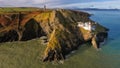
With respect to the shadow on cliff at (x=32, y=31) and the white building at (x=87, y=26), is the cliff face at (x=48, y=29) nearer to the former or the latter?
the shadow on cliff at (x=32, y=31)

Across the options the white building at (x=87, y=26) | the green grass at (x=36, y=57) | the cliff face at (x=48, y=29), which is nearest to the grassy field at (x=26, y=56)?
the green grass at (x=36, y=57)

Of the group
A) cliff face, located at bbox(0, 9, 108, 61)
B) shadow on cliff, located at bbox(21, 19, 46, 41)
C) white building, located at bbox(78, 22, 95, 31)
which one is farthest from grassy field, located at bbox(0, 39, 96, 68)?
white building, located at bbox(78, 22, 95, 31)

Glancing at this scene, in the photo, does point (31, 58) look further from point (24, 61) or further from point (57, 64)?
point (57, 64)

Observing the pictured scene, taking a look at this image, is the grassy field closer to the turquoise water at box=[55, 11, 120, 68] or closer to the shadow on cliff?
the turquoise water at box=[55, 11, 120, 68]

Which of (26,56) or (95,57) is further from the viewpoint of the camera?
(95,57)

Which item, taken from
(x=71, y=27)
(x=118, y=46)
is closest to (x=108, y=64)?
(x=118, y=46)

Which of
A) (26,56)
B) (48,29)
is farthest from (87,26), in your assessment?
(26,56)

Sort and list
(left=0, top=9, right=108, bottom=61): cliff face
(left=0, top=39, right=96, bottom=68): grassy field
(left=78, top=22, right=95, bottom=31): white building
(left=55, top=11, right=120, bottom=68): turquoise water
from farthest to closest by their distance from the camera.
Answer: (left=78, top=22, right=95, bottom=31): white building < (left=0, top=9, right=108, bottom=61): cliff face < (left=55, top=11, right=120, bottom=68): turquoise water < (left=0, top=39, right=96, bottom=68): grassy field

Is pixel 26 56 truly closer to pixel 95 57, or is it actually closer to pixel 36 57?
Result: pixel 36 57

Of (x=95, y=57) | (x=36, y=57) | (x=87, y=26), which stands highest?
(x=87, y=26)
